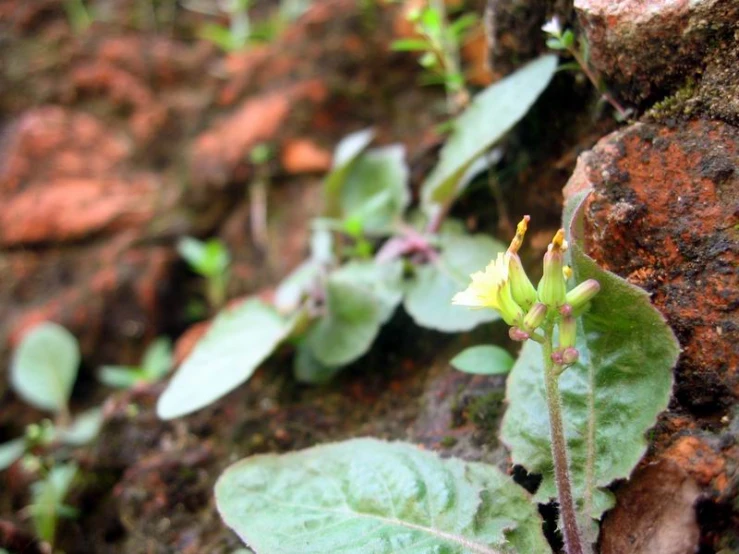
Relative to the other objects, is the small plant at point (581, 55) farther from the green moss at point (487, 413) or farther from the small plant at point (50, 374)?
the small plant at point (50, 374)

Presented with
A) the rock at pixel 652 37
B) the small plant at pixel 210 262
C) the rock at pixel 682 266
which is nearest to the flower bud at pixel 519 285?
the rock at pixel 682 266

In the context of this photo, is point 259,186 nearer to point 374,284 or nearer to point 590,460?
point 374,284

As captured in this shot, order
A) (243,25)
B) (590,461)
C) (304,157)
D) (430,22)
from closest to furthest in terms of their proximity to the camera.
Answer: (590,461) < (430,22) < (304,157) < (243,25)

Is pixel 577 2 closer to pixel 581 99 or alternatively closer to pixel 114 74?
pixel 581 99

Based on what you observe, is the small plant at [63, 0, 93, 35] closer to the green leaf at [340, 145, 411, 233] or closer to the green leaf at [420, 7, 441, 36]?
the green leaf at [340, 145, 411, 233]

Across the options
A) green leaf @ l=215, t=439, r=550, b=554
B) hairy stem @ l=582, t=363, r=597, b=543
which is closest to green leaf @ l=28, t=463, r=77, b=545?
green leaf @ l=215, t=439, r=550, b=554

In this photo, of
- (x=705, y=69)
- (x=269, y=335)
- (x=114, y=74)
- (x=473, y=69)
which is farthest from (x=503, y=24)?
(x=114, y=74)

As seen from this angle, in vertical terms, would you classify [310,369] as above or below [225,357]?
below

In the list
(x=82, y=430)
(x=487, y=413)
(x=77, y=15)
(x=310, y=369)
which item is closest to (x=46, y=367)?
(x=82, y=430)
